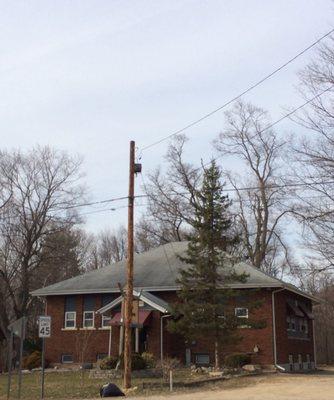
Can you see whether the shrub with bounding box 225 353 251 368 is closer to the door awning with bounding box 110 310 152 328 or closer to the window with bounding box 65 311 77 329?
the door awning with bounding box 110 310 152 328

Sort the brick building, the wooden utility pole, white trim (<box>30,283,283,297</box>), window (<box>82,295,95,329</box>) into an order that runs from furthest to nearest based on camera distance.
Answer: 1. window (<box>82,295,95,329</box>)
2. the brick building
3. white trim (<box>30,283,283,297</box>)
4. the wooden utility pole

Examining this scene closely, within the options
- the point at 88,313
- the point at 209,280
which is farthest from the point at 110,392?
the point at 88,313

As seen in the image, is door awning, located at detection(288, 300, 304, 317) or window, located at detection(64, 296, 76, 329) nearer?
door awning, located at detection(288, 300, 304, 317)

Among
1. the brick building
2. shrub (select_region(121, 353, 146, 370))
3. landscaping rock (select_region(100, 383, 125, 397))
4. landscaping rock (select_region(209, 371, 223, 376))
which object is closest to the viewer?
landscaping rock (select_region(100, 383, 125, 397))

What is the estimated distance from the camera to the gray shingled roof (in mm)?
32875

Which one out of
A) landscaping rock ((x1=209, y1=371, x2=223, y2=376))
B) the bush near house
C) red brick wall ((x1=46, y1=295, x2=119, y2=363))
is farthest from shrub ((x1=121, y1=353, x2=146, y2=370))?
red brick wall ((x1=46, y1=295, x2=119, y2=363))

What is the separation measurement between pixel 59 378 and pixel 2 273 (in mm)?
21236

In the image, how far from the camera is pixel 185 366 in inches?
1247

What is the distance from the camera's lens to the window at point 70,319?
118ft

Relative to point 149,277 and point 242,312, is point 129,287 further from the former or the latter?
point 149,277

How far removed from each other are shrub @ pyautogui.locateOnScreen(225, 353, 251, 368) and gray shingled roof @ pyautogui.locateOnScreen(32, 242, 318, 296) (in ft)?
12.3

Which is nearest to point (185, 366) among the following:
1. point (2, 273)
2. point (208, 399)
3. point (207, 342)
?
point (207, 342)

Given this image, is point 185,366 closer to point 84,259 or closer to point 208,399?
point 208,399

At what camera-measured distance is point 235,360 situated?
2961 cm
